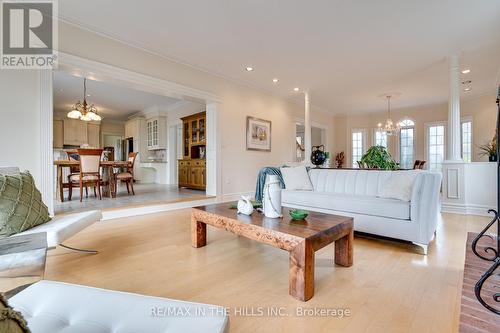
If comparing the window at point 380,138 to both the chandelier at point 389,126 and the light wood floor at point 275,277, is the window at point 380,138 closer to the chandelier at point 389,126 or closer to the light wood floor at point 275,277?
the chandelier at point 389,126

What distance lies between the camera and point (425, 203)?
7.47 feet

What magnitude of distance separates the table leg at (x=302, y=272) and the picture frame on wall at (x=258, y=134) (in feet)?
13.7

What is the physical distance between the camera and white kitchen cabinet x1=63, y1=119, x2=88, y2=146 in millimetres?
8125

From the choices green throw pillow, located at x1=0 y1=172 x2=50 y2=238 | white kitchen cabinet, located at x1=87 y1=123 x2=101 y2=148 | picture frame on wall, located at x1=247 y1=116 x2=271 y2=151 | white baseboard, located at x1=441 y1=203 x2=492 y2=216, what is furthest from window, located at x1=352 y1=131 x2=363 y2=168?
white kitchen cabinet, located at x1=87 y1=123 x2=101 y2=148

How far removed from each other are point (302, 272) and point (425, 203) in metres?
1.59

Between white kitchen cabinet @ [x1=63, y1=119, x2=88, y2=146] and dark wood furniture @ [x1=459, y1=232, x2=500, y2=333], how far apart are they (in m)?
10.1

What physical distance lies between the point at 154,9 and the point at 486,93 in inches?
324

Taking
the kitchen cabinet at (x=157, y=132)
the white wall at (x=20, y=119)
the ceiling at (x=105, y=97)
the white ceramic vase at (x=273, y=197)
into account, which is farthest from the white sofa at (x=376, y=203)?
the kitchen cabinet at (x=157, y=132)

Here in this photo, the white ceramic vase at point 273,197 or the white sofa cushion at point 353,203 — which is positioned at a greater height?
the white ceramic vase at point 273,197

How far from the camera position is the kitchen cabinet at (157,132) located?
26.1 feet

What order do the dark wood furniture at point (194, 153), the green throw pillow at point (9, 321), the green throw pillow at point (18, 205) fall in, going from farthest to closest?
the dark wood furniture at point (194, 153)
the green throw pillow at point (18, 205)
the green throw pillow at point (9, 321)

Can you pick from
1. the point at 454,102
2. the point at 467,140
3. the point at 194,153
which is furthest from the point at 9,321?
the point at 467,140

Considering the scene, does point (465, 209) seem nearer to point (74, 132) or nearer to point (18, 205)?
point (18, 205)

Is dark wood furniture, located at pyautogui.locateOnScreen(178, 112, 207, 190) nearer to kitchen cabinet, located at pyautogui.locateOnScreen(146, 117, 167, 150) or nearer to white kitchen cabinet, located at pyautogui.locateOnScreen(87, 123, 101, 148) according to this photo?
kitchen cabinet, located at pyautogui.locateOnScreen(146, 117, 167, 150)
